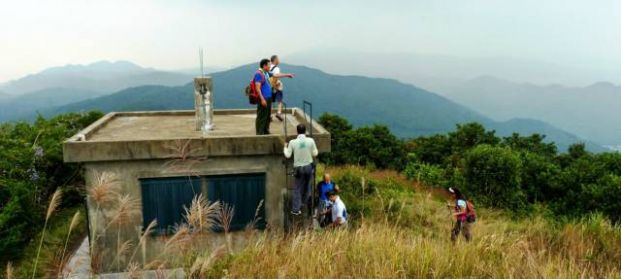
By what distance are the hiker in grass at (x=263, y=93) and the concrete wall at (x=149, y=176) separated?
0.82 meters

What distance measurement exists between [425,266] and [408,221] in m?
8.00

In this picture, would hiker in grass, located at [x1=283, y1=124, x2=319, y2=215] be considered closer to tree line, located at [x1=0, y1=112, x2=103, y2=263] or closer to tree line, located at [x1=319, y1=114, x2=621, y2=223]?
tree line, located at [x1=0, y1=112, x2=103, y2=263]

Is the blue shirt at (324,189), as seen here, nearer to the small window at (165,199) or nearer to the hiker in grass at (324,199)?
the hiker in grass at (324,199)

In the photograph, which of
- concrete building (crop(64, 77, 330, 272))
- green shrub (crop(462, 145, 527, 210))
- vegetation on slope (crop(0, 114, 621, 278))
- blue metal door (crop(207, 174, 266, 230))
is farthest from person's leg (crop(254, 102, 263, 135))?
green shrub (crop(462, 145, 527, 210))

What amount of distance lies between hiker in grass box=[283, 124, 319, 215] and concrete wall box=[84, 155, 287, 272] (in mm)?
769

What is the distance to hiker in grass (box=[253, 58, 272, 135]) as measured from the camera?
1044 cm

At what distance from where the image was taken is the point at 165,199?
10086 mm

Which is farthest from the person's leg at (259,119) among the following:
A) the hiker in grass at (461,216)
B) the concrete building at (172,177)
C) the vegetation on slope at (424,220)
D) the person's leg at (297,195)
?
the hiker in grass at (461,216)

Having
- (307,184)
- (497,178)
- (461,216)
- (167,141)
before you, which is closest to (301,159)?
(307,184)

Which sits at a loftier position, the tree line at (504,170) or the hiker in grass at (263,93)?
the hiker in grass at (263,93)

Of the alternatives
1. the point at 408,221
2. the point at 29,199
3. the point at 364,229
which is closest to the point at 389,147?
the point at 408,221

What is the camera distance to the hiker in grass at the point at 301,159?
934 centimetres

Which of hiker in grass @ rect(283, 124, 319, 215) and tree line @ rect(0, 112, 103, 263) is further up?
hiker in grass @ rect(283, 124, 319, 215)

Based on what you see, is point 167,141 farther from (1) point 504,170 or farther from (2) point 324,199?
(1) point 504,170
